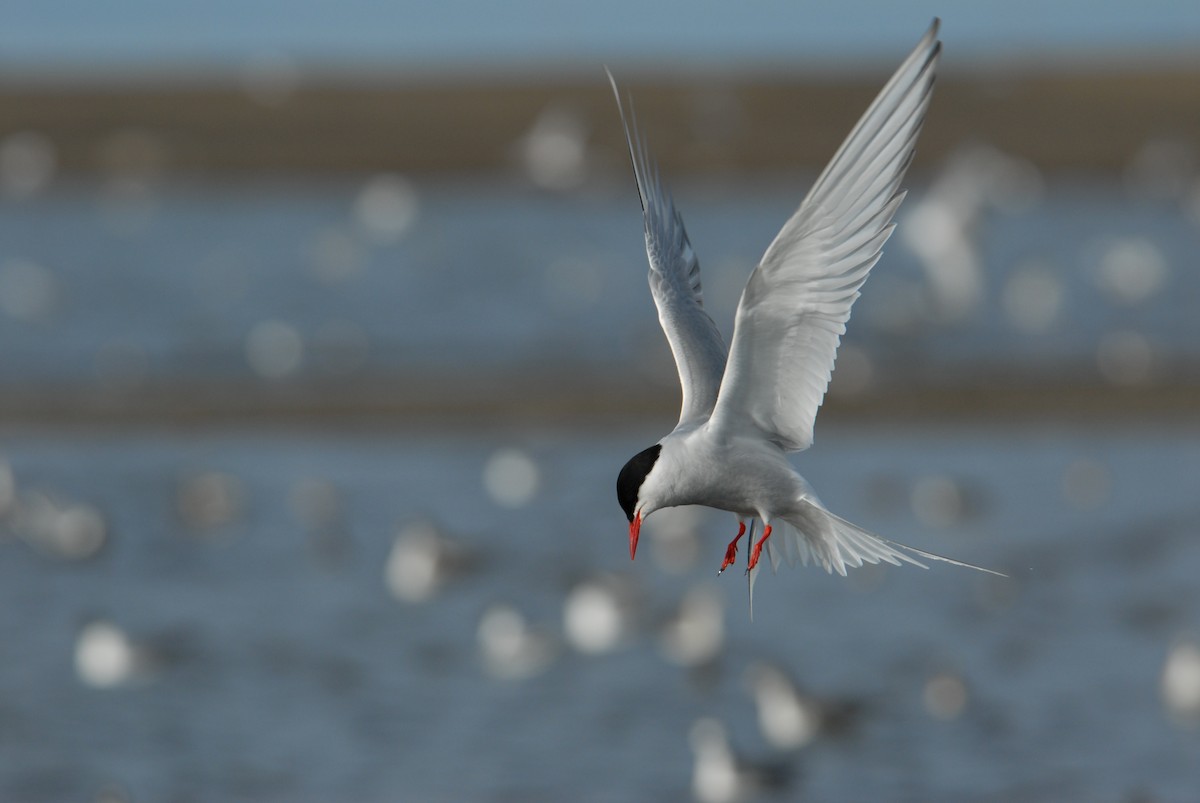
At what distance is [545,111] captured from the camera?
2339 cm

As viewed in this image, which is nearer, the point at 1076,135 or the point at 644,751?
the point at 644,751

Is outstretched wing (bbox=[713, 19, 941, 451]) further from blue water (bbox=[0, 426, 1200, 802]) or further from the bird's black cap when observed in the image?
blue water (bbox=[0, 426, 1200, 802])

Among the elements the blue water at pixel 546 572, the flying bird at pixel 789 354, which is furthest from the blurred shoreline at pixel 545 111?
the flying bird at pixel 789 354

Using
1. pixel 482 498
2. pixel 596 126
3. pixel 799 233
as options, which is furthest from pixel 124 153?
pixel 799 233

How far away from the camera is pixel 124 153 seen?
21953 mm

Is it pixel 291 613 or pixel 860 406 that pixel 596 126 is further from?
pixel 291 613

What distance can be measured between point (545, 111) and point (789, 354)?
19.4 m

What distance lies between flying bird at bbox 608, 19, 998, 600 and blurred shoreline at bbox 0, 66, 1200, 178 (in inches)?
645

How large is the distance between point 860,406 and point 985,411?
731 mm

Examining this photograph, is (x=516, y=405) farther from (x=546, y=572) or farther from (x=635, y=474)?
(x=635, y=474)

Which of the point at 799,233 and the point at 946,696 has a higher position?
the point at 799,233

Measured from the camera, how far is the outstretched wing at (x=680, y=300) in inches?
179

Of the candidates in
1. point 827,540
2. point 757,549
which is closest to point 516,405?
point 757,549

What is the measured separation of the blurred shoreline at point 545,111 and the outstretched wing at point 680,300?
52.5 feet
